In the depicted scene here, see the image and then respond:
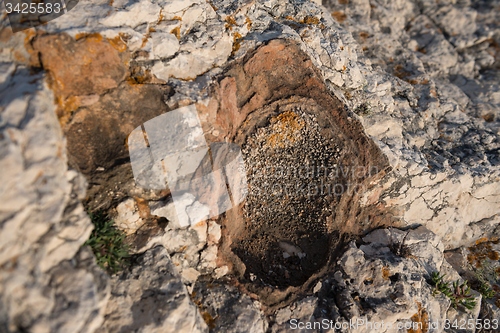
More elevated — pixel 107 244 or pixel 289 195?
pixel 107 244

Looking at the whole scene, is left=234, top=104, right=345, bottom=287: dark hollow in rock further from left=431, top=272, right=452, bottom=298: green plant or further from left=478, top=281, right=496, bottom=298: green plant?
left=478, top=281, right=496, bottom=298: green plant

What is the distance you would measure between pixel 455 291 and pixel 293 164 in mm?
5034

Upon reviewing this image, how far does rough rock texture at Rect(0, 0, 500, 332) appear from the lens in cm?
514

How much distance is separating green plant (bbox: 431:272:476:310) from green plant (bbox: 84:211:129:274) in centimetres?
702

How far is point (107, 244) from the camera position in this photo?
6402mm

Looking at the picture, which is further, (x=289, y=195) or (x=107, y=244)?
(x=289, y=195)

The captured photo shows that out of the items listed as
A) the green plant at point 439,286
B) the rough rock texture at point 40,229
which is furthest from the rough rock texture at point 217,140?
the green plant at point 439,286

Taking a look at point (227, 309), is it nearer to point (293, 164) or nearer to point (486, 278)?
point (293, 164)

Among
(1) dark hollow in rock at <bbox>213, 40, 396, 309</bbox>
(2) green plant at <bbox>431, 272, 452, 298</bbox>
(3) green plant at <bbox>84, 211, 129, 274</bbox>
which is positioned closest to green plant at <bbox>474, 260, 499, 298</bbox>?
(2) green plant at <bbox>431, 272, 452, 298</bbox>

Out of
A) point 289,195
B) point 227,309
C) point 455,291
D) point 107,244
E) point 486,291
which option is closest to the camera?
point 107,244

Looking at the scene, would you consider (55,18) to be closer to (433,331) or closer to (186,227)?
(186,227)

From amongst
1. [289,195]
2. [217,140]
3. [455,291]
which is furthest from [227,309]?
[455,291]

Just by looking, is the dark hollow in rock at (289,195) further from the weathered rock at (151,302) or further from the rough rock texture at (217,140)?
the weathered rock at (151,302)

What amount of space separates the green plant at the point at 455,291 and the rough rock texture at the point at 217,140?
0.21 metres
